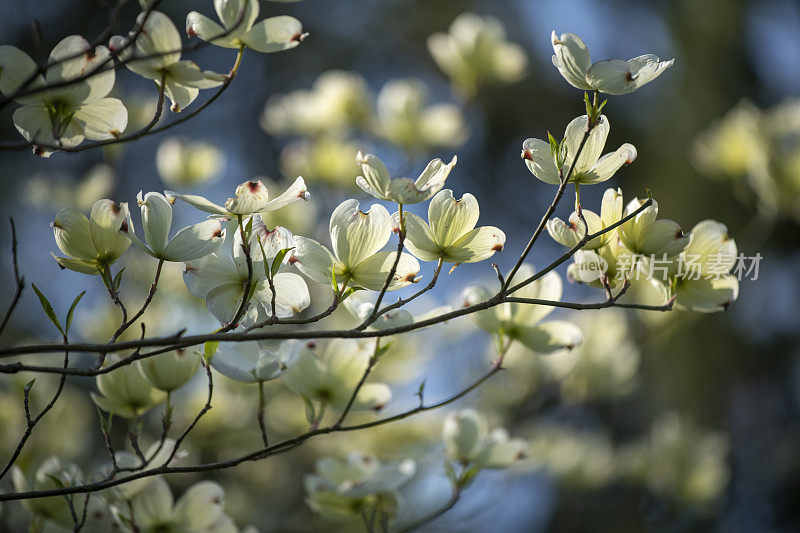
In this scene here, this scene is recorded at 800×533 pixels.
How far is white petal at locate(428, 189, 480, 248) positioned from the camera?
0.49 meters

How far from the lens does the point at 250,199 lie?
1.49ft

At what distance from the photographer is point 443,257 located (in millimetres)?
500

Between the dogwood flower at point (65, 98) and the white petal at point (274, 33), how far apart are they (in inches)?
3.8

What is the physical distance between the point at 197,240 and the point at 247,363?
12cm

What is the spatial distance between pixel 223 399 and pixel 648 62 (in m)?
0.89

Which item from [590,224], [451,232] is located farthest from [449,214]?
[590,224]

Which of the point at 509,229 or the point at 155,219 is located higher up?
the point at 155,219

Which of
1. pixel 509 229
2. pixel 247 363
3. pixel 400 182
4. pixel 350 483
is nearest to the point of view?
pixel 400 182

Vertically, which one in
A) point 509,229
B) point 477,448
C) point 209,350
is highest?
point 209,350

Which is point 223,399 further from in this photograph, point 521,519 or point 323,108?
point 521,519

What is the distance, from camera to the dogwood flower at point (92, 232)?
47 cm

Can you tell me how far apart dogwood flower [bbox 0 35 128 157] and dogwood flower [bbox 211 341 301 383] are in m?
0.18

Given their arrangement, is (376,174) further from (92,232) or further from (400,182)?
(92,232)

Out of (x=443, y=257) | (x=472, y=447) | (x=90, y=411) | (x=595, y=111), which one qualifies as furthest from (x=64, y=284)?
(x=595, y=111)
